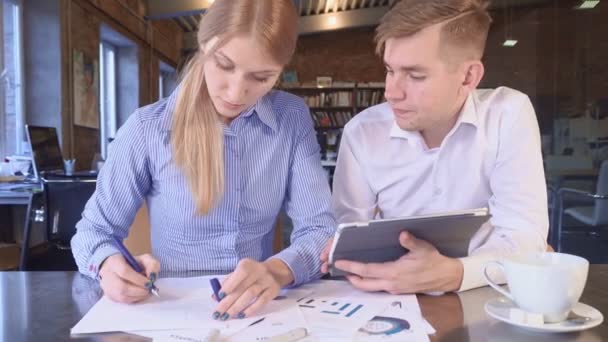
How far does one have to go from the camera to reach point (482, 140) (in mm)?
1250

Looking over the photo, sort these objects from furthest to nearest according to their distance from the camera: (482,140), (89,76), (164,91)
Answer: (164,91) → (89,76) → (482,140)

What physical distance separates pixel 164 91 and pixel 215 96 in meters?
9.12

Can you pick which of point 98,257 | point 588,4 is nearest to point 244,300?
point 98,257

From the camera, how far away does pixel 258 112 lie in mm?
1168

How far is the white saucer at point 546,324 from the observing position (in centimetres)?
69

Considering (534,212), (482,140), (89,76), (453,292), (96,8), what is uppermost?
(96,8)

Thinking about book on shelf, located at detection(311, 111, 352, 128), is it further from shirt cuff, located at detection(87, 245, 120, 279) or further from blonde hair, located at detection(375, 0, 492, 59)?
shirt cuff, located at detection(87, 245, 120, 279)

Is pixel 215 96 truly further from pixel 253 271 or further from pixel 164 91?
pixel 164 91

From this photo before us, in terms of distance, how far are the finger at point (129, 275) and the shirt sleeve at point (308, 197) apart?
1.01 ft

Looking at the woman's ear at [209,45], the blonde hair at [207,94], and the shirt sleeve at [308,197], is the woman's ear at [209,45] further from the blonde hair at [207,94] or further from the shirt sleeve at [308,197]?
the shirt sleeve at [308,197]

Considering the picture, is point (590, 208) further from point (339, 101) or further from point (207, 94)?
point (339, 101)

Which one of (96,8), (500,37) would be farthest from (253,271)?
(96,8)

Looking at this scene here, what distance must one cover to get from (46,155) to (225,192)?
9.86 feet

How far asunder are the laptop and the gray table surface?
2524mm
